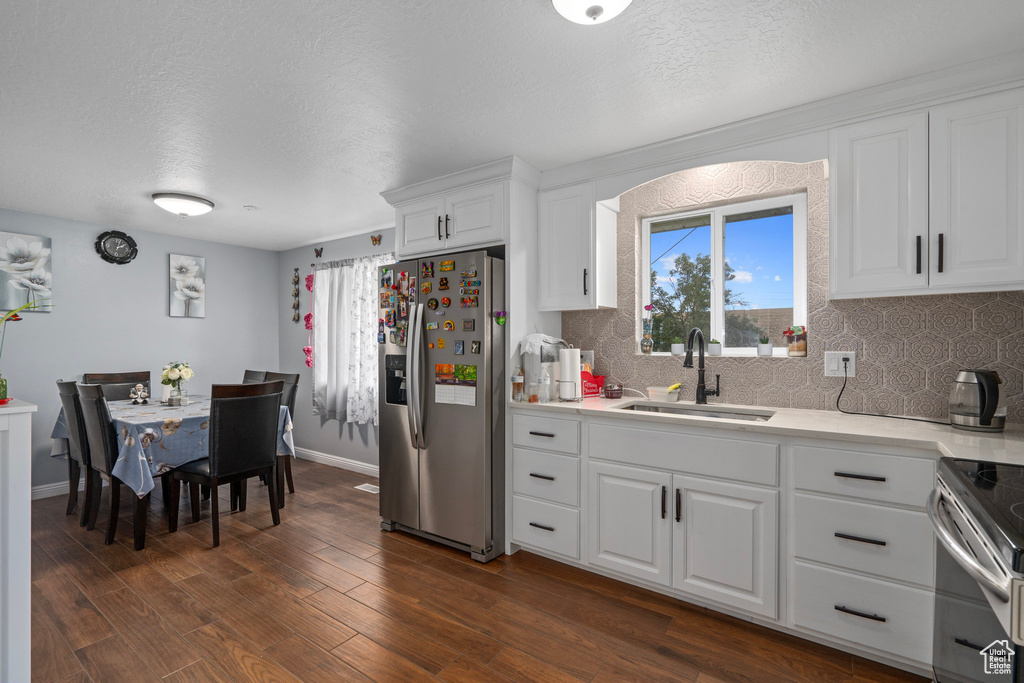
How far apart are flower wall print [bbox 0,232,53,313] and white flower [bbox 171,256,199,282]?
2.92ft

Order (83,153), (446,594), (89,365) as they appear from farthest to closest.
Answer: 1. (89,365)
2. (83,153)
3. (446,594)

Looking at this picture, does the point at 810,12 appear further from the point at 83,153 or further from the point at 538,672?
the point at 83,153

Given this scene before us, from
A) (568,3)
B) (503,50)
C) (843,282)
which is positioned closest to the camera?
(568,3)

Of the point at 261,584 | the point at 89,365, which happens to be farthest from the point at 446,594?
the point at 89,365

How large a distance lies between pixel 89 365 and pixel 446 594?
393 cm

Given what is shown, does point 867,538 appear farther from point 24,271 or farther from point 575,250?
point 24,271

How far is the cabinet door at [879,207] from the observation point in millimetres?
1992

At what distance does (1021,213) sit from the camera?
1.80 metres

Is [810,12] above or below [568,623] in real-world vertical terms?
above

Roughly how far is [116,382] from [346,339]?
1.87m

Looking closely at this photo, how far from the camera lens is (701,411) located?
2.68m

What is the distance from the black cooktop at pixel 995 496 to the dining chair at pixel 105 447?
148 inches

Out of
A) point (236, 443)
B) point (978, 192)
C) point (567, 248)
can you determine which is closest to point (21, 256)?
point (236, 443)

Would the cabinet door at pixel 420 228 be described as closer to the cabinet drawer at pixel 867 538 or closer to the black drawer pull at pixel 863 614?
the cabinet drawer at pixel 867 538
